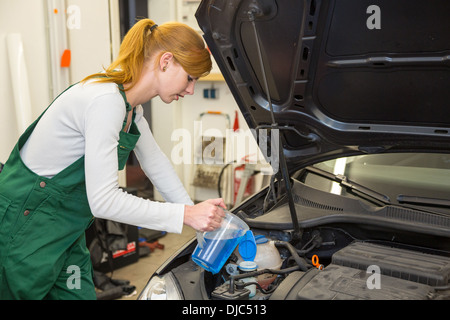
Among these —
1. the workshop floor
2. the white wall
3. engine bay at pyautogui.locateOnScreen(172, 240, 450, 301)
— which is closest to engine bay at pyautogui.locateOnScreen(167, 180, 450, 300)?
engine bay at pyautogui.locateOnScreen(172, 240, 450, 301)

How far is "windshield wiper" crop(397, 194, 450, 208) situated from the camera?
1.67 meters

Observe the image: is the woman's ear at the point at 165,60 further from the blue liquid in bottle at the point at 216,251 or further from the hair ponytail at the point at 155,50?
the blue liquid in bottle at the point at 216,251

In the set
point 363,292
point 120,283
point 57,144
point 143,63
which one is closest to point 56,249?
point 57,144

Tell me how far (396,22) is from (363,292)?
0.81 m

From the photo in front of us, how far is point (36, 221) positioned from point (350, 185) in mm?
1131

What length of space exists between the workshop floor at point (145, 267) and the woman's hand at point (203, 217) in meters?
1.84

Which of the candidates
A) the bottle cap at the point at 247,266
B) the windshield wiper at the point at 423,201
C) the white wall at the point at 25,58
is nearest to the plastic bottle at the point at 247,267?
the bottle cap at the point at 247,266

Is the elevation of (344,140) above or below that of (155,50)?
below

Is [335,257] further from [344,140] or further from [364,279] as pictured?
[344,140]

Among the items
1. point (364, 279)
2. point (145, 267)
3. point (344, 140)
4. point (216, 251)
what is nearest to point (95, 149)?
point (216, 251)

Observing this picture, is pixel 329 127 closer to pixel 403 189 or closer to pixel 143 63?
pixel 403 189

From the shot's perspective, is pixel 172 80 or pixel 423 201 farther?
pixel 423 201

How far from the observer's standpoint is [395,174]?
1881 mm

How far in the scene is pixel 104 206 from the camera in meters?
1.33
